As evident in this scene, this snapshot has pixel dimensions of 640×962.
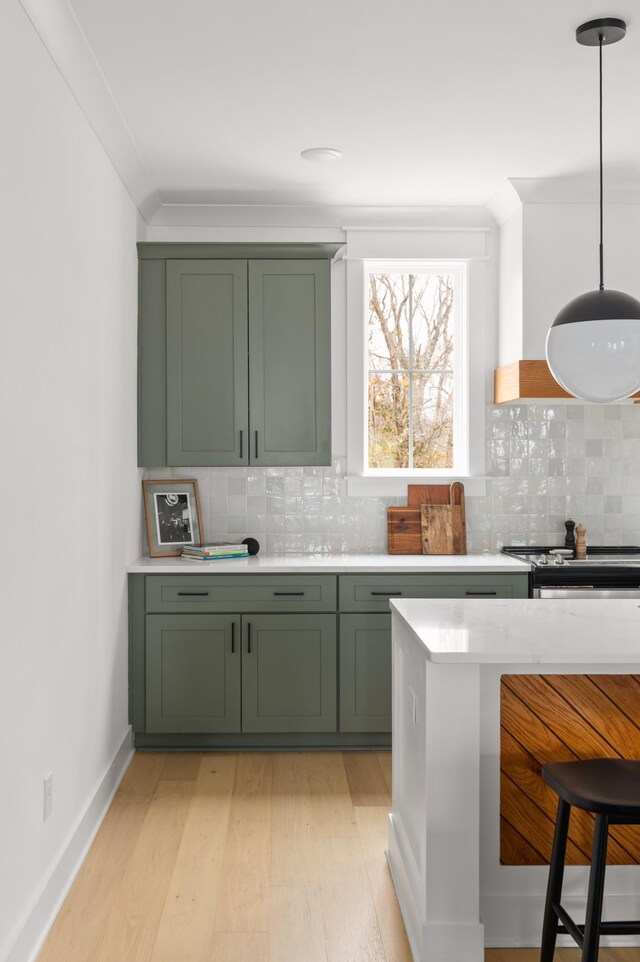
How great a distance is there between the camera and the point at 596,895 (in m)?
1.95

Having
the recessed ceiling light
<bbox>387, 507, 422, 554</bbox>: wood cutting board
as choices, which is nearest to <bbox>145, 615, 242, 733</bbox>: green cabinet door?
<bbox>387, 507, 422, 554</bbox>: wood cutting board

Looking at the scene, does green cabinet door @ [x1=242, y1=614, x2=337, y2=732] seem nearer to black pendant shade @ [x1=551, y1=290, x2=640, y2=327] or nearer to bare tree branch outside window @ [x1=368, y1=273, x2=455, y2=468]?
bare tree branch outside window @ [x1=368, y1=273, x2=455, y2=468]

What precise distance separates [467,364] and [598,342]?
7.37ft

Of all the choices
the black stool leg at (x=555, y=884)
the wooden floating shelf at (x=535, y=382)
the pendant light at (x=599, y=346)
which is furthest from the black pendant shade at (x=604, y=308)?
the wooden floating shelf at (x=535, y=382)

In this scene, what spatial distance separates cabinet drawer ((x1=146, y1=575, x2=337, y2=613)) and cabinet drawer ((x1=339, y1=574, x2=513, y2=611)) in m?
0.08

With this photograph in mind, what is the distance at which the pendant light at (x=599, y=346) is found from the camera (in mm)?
2375

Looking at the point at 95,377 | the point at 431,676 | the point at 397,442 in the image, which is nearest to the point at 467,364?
the point at 397,442

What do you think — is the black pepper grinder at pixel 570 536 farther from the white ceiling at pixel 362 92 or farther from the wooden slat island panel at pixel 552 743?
the wooden slat island panel at pixel 552 743

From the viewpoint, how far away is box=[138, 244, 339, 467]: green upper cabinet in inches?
171

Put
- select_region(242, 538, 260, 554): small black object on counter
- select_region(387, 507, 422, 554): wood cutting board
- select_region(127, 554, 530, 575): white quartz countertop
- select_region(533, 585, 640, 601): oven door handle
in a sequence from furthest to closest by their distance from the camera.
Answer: select_region(387, 507, 422, 554): wood cutting board, select_region(242, 538, 260, 554): small black object on counter, select_region(127, 554, 530, 575): white quartz countertop, select_region(533, 585, 640, 601): oven door handle

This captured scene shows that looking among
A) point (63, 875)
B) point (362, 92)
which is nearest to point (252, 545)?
point (63, 875)

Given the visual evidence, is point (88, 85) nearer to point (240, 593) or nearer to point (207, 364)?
point (207, 364)

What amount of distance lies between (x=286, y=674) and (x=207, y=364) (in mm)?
1614

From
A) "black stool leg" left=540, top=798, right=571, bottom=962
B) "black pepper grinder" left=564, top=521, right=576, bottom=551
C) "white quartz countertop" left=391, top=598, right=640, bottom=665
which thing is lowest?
"black stool leg" left=540, top=798, right=571, bottom=962
